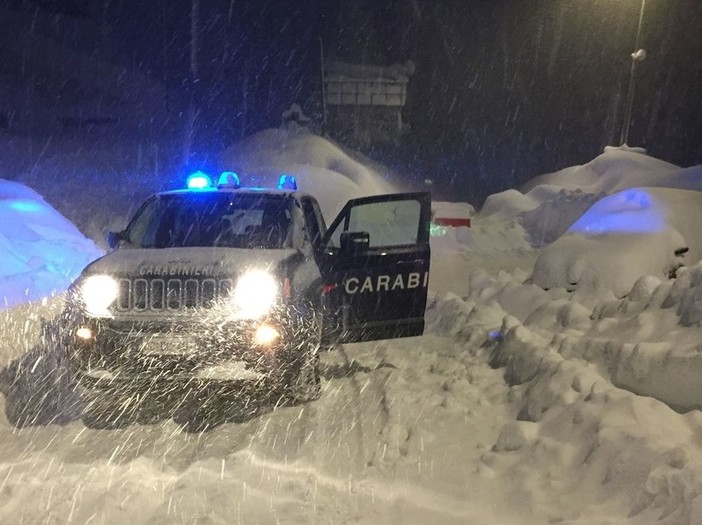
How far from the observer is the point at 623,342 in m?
4.59

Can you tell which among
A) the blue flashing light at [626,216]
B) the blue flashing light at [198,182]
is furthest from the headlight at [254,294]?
the blue flashing light at [626,216]

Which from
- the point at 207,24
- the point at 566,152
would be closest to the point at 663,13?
the point at 566,152

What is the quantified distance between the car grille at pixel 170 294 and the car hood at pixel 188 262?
52 mm

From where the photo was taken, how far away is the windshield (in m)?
5.30

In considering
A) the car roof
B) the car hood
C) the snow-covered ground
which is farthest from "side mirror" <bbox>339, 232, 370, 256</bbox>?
the snow-covered ground

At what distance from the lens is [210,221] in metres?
5.51

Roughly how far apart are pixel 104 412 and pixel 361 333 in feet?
7.78

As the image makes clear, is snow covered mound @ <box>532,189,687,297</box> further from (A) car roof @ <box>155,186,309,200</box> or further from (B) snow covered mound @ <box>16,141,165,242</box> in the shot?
(B) snow covered mound @ <box>16,141,165,242</box>

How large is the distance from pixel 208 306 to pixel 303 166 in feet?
44.9

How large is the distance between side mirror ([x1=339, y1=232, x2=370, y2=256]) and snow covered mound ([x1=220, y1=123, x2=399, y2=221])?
8.96m

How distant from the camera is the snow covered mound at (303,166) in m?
15.9

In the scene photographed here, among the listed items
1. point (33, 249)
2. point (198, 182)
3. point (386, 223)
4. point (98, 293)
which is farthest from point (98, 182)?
point (98, 293)

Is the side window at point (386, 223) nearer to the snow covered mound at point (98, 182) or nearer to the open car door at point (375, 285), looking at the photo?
the snow covered mound at point (98, 182)

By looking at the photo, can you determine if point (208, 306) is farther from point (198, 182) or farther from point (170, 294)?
point (198, 182)
